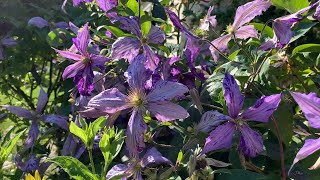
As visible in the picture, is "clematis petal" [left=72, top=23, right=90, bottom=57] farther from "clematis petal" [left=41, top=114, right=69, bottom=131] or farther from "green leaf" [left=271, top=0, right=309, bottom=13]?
"green leaf" [left=271, top=0, right=309, bottom=13]

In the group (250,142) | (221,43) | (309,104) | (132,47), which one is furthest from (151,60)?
(309,104)

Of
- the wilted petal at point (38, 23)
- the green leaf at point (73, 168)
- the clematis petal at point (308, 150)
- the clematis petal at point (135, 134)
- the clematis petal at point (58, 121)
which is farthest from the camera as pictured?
the wilted petal at point (38, 23)

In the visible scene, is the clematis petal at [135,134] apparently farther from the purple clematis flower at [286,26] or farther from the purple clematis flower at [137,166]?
the purple clematis flower at [286,26]

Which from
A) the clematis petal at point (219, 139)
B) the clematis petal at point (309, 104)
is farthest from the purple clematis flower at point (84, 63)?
the clematis petal at point (309, 104)

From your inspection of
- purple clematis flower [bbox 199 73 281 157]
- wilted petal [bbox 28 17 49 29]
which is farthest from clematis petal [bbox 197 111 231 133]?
wilted petal [bbox 28 17 49 29]

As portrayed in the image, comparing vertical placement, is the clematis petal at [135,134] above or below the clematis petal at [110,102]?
below

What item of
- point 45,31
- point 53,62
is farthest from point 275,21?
point 53,62
